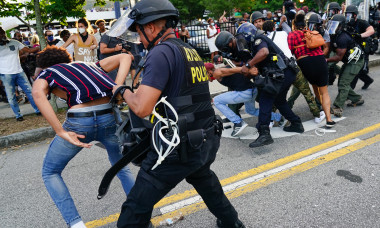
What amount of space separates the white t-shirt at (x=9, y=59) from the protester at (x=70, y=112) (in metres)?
4.47

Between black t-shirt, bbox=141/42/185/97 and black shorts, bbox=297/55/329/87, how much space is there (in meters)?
3.36

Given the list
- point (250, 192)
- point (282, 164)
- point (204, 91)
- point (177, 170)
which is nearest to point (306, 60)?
point (282, 164)

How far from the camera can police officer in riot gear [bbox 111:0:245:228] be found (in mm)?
1771

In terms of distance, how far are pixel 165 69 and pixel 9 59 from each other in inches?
228

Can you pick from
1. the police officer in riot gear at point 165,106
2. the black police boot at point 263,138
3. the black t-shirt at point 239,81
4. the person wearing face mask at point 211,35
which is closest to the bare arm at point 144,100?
the police officer in riot gear at point 165,106

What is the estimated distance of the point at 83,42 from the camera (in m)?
6.92

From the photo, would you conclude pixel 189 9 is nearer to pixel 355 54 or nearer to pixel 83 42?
pixel 83 42

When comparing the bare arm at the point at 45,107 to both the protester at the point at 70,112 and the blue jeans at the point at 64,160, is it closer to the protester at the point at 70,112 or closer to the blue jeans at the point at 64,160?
the protester at the point at 70,112

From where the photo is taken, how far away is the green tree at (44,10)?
253 inches

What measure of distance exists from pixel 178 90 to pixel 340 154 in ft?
9.14

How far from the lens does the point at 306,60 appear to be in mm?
4609

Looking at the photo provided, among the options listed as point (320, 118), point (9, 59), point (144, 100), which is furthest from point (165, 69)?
point (9, 59)

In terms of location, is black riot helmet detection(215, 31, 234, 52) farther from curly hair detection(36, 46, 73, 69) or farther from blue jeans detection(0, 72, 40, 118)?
blue jeans detection(0, 72, 40, 118)

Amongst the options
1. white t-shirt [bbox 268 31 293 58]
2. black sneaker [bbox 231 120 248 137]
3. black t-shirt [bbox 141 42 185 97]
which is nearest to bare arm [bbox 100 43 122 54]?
black sneaker [bbox 231 120 248 137]
